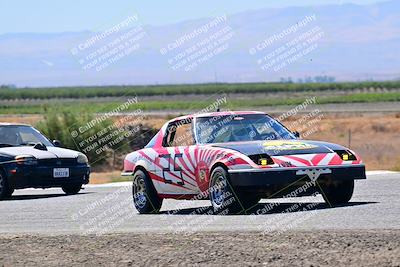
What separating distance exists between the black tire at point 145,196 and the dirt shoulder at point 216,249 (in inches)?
144

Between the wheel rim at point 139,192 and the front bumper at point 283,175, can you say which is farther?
the wheel rim at point 139,192

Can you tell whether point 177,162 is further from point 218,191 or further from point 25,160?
point 25,160

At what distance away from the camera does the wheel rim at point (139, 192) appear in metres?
16.7

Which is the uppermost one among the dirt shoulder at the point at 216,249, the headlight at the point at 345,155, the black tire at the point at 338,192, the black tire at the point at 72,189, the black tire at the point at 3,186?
the headlight at the point at 345,155

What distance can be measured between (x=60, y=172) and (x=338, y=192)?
24.0 ft

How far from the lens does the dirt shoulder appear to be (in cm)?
1038

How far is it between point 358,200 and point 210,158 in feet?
8.43

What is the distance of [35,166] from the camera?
69.3 feet

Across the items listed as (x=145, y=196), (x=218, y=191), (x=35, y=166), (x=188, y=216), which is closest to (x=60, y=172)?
(x=35, y=166)

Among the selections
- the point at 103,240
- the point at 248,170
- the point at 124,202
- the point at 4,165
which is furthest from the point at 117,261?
the point at 4,165

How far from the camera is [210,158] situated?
1512cm

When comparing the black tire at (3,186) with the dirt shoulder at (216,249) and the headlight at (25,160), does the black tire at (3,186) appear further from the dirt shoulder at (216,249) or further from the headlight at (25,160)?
the dirt shoulder at (216,249)

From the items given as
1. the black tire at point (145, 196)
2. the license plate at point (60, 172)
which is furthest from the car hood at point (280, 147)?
the license plate at point (60, 172)

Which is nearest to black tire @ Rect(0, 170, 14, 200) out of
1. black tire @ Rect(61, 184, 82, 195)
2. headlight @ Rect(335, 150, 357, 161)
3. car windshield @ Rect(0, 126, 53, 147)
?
car windshield @ Rect(0, 126, 53, 147)
